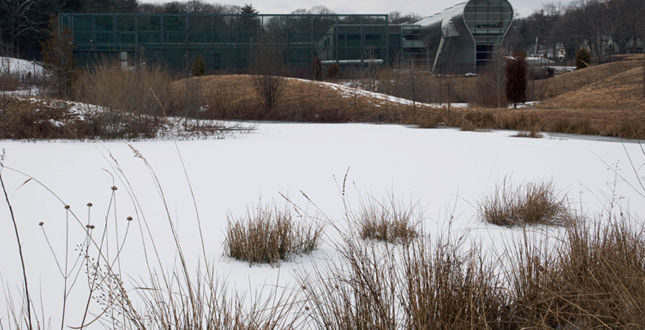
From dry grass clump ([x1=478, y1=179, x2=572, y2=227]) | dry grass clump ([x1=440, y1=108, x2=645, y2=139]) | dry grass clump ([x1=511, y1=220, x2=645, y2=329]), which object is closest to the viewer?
dry grass clump ([x1=511, y1=220, x2=645, y2=329])

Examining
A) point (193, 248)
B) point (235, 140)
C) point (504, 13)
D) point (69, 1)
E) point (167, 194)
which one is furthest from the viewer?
point (69, 1)

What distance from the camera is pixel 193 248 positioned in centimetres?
499

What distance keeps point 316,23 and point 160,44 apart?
549 inches

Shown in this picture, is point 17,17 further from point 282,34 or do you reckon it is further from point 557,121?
point 557,121

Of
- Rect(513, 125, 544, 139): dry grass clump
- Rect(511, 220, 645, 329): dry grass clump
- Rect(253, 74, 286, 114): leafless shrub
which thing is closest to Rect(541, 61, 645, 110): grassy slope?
Rect(513, 125, 544, 139): dry grass clump

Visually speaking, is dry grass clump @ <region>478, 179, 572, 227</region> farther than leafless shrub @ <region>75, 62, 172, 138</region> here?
No

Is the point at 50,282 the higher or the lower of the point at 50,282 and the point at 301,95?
the lower

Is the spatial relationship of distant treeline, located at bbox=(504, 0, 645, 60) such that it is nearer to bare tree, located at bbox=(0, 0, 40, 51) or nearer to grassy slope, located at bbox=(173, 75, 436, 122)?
grassy slope, located at bbox=(173, 75, 436, 122)

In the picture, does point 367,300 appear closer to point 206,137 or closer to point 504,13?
point 206,137

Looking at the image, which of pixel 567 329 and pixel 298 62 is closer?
pixel 567 329

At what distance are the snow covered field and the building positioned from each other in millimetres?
34556

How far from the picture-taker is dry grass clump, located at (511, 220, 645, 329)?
2.68 meters

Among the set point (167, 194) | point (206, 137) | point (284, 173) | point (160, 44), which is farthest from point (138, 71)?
point (160, 44)

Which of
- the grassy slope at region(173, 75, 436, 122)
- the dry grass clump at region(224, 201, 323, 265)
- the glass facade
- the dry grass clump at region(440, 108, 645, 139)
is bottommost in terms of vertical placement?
the dry grass clump at region(224, 201, 323, 265)
